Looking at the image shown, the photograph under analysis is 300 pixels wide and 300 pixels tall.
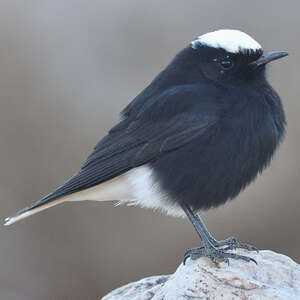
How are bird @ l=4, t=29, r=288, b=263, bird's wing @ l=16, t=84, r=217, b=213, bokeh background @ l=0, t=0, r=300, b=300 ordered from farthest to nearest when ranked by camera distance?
bokeh background @ l=0, t=0, r=300, b=300 < bird's wing @ l=16, t=84, r=217, b=213 < bird @ l=4, t=29, r=288, b=263

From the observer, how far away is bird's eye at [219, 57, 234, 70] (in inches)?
249

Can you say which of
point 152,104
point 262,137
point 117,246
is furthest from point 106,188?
point 117,246

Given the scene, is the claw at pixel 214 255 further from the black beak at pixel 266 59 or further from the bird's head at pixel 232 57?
the black beak at pixel 266 59

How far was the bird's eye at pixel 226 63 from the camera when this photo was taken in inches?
249

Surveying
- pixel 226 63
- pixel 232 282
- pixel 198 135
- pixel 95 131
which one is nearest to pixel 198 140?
pixel 198 135

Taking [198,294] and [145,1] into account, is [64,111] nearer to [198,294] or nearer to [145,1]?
[145,1]

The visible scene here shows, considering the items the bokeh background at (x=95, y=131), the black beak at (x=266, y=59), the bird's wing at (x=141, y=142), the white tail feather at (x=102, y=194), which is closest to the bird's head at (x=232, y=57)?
the black beak at (x=266, y=59)

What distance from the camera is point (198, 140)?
6.15 m

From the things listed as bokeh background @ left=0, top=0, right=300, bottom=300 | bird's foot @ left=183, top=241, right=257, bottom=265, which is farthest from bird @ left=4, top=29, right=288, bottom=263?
bokeh background @ left=0, top=0, right=300, bottom=300

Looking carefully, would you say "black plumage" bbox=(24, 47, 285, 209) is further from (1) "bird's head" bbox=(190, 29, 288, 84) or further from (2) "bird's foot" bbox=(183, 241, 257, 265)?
(2) "bird's foot" bbox=(183, 241, 257, 265)

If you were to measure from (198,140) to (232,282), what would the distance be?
1186 millimetres

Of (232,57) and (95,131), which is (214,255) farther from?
(95,131)

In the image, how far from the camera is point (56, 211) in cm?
961

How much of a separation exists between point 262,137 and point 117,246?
3858 millimetres
